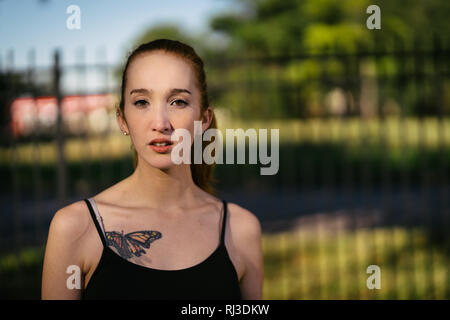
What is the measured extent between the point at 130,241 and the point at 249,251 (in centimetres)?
37

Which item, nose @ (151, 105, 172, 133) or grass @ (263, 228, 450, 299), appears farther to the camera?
grass @ (263, 228, 450, 299)

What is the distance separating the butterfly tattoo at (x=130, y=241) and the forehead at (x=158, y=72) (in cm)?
39

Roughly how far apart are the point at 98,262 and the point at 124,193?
21 centimetres

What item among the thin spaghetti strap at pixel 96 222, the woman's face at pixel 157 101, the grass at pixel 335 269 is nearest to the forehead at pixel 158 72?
the woman's face at pixel 157 101

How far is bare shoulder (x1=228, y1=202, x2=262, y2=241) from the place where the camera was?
4.99 feet

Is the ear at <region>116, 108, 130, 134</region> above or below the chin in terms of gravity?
above

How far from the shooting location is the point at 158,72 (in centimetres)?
136

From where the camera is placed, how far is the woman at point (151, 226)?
1.33 meters

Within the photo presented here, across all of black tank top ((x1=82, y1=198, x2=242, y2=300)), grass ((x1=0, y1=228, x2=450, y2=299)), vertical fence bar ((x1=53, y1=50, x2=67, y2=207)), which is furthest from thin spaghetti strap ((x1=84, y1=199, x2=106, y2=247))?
vertical fence bar ((x1=53, y1=50, x2=67, y2=207))

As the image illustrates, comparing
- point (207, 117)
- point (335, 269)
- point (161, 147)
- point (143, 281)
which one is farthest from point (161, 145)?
point (335, 269)

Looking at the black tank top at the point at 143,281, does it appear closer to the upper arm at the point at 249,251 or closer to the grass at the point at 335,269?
the upper arm at the point at 249,251

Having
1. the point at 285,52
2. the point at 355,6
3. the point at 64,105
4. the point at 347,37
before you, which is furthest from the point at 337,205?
the point at 355,6

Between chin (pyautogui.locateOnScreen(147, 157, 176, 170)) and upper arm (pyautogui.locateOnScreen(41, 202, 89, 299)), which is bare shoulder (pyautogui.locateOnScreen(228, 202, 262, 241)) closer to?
chin (pyautogui.locateOnScreen(147, 157, 176, 170))

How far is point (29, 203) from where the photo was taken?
11391mm
